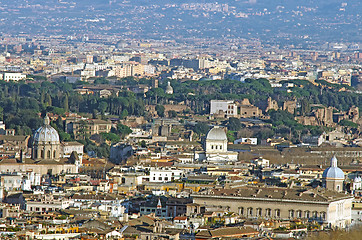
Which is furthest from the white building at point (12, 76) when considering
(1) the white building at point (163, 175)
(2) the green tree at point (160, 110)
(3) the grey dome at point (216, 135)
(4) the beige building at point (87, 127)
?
(1) the white building at point (163, 175)

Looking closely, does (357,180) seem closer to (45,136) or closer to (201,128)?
(45,136)

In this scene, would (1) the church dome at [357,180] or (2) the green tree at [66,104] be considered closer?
(1) the church dome at [357,180]

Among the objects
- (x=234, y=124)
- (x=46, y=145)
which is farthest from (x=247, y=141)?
(x=46, y=145)

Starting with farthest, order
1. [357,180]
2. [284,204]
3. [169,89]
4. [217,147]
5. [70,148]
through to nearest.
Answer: [169,89] → [70,148] → [217,147] → [357,180] → [284,204]

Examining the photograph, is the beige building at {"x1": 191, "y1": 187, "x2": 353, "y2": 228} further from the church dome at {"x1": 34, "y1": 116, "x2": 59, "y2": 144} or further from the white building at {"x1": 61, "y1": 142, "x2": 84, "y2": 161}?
the white building at {"x1": 61, "y1": 142, "x2": 84, "y2": 161}

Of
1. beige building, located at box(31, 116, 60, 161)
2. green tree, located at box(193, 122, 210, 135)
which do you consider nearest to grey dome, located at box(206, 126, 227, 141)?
beige building, located at box(31, 116, 60, 161)

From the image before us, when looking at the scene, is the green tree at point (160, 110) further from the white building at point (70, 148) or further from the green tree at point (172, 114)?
the white building at point (70, 148)

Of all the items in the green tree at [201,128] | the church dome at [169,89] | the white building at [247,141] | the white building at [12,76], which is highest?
the white building at [12,76]

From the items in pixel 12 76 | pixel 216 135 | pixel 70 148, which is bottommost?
pixel 70 148
